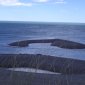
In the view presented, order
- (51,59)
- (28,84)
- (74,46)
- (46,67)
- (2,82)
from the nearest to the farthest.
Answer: (28,84), (2,82), (46,67), (51,59), (74,46)

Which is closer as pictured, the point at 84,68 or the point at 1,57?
the point at 84,68

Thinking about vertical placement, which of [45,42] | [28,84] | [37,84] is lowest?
[45,42]

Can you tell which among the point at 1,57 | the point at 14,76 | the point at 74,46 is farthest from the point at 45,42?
the point at 14,76

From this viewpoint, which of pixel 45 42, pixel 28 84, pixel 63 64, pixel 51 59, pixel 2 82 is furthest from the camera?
pixel 45 42

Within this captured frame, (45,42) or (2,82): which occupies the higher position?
(2,82)

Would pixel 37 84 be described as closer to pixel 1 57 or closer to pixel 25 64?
pixel 25 64

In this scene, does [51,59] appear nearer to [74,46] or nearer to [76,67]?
[76,67]

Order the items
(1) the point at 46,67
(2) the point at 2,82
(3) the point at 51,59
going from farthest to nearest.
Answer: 1. (3) the point at 51,59
2. (1) the point at 46,67
3. (2) the point at 2,82

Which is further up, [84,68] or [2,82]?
[2,82]

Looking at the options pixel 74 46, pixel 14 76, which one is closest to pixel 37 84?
pixel 14 76
